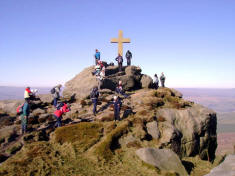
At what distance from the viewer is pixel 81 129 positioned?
18234 millimetres

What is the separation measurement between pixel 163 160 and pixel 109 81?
21.4 m

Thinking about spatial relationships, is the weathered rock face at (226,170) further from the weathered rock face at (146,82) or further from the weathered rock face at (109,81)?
the weathered rock face at (146,82)

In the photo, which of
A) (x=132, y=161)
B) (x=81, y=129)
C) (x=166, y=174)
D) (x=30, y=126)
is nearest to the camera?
(x=166, y=174)

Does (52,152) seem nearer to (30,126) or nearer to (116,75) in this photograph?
(30,126)

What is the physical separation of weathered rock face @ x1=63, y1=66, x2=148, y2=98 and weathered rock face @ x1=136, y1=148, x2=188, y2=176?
1809cm

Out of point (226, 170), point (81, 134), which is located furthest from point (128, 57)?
point (226, 170)

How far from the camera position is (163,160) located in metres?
14.4

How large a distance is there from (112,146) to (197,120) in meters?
12.7

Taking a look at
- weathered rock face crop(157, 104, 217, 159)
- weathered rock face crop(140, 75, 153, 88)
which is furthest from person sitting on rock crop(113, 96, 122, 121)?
weathered rock face crop(140, 75, 153, 88)

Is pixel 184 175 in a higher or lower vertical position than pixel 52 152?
lower

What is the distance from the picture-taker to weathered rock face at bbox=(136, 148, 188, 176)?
13787 mm

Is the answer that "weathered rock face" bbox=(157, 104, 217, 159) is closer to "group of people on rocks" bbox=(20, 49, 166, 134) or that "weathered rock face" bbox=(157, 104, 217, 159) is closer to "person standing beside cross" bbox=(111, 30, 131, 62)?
"group of people on rocks" bbox=(20, 49, 166, 134)

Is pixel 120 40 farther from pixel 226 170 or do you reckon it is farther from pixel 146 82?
pixel 226 170

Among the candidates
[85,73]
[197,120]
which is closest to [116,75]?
[85,73]
